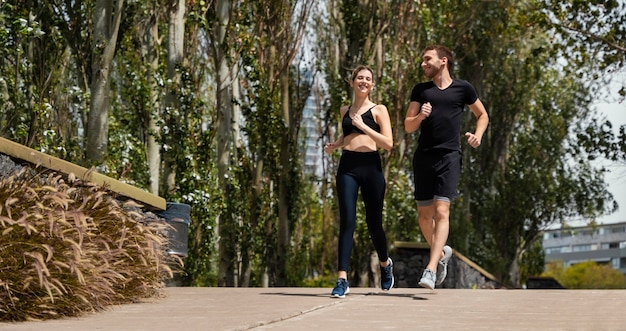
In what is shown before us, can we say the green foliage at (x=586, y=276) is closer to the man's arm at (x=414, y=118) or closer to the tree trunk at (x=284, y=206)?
the tree trunk at (x=284, y=206)

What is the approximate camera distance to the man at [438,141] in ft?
32.4

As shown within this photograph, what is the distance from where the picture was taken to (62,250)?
8.01m

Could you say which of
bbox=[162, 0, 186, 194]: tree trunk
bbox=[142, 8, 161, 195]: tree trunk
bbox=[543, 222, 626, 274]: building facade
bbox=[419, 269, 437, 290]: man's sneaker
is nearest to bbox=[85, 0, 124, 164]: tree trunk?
bbox=[142, 8, 161, 195]: tree trunk

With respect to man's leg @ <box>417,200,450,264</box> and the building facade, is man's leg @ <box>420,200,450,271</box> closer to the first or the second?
man's leg @ <box>417,200,450,264</box>

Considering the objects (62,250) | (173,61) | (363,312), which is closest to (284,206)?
(173,61)

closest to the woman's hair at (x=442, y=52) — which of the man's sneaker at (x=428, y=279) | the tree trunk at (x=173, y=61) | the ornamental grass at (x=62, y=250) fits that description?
the man's sneaker at (x=428, y=279)

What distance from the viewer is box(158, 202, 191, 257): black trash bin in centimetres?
1259

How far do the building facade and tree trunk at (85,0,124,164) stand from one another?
125 meters

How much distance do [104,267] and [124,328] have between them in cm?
164

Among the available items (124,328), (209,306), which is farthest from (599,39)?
(124,328)

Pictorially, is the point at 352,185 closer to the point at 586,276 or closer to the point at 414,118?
the point at 414,118

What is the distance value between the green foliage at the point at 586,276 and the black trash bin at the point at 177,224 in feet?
277

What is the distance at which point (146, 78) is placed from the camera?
21.9 metres

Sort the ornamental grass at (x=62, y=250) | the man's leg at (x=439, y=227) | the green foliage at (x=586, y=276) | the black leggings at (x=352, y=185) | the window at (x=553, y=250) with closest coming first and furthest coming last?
1. the ornamental grass at (x=62, y=250)
2. the man's leg at (x=439, y=227)
3. the black leggings at (x=352, y=185)
4. the green foliage at (x=586, y=276)
5. the window at (x=553, y=250)
